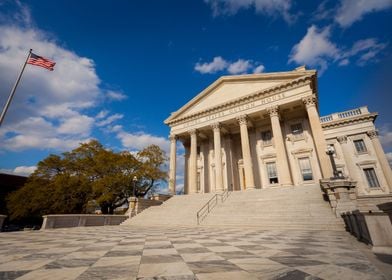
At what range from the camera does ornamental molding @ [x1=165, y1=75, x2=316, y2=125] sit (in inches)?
794

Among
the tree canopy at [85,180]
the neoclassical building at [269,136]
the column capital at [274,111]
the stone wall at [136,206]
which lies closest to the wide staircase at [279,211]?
the neoclassical building at [269,136]

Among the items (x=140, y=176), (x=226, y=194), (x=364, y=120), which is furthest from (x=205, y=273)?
(x=364, y=120)

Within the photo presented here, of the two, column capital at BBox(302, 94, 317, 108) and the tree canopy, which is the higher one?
column capital at BBox(302, 94, 317, 108)

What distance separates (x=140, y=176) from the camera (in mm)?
23281

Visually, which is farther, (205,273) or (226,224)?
(226,224)

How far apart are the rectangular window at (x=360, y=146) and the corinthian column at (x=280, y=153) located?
1310 cm

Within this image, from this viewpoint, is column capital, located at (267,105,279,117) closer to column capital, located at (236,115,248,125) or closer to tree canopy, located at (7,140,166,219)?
column capital, located at (236,115,248,125)

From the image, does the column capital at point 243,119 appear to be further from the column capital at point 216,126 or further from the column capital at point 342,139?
the column capital at point 342,139

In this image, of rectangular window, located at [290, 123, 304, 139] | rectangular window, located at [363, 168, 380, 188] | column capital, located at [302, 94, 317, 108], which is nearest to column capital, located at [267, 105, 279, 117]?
column capital, located at [302, 94, 317, 108]

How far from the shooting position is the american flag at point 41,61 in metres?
11.9

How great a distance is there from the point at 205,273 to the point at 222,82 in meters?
26.1

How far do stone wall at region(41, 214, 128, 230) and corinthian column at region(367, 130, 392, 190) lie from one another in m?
28.5

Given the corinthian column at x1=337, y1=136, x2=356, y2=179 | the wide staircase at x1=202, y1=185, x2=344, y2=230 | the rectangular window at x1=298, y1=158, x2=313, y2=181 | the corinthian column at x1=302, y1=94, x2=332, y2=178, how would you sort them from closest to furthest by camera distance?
the wide staircase at x1=202, y1=185, x2=344, y2=230, the corinthian column at x1=302, y1=94, x2=332, y2=178, the rectangular window at x1=298, y1=158, x2=313, y2=181, the corinthian column at x1=337, y1=136, x2=356, y2=179

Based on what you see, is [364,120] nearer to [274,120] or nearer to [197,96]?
[274,120]
